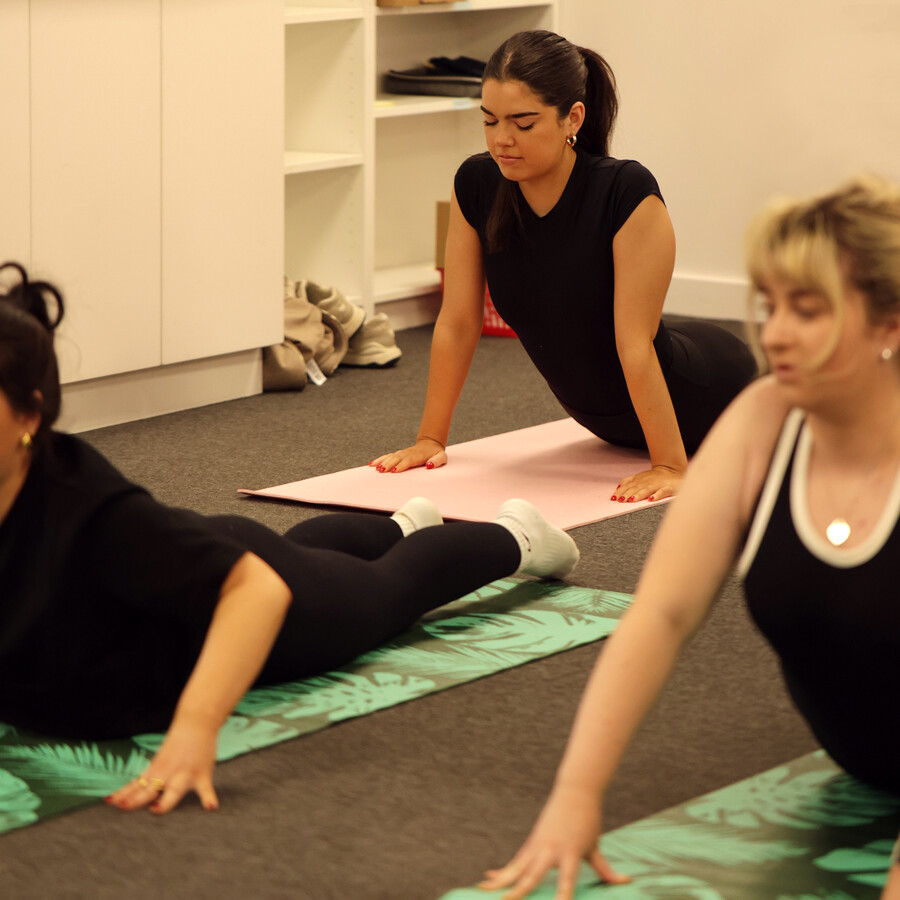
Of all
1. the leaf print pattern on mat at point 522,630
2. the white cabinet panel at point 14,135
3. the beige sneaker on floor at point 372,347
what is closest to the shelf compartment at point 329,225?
the beige sneaker on floor at point 372,347

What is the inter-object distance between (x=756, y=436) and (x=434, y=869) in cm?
48

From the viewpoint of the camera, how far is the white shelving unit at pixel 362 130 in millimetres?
4273

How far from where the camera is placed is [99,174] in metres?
3.26

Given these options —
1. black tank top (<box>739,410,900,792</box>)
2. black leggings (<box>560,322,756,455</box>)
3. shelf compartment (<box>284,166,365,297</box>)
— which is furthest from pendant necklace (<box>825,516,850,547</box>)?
shelf compartment (<box>284,166,365,297</box>)

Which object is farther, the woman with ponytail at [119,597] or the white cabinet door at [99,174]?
the white cabinet door at [99,174]

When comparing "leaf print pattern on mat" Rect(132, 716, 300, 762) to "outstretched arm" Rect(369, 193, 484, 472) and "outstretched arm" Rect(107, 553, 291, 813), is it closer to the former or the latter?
"outstretched arm" Rect(107, 553, 291, 813)

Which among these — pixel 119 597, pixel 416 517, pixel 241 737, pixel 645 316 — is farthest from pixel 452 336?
pixel 119 597

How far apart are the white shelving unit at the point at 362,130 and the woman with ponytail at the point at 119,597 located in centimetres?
255

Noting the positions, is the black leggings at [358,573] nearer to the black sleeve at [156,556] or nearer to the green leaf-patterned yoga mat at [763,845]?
the black sleeve at [156,556]

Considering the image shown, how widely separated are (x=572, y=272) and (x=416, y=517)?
832 millimetres

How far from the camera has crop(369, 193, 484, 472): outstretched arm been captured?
117 inches

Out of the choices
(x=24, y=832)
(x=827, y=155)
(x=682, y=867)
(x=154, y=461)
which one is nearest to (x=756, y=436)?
(x=682, y=867)

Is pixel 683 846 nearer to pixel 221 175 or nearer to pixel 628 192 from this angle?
pixel 628 192

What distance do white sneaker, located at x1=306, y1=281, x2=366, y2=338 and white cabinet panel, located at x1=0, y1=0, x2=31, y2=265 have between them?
41.9 inches
